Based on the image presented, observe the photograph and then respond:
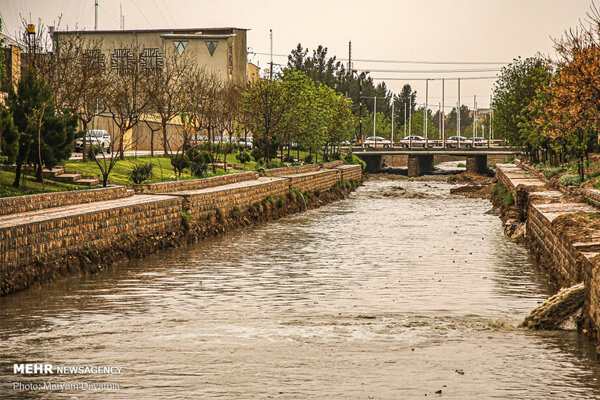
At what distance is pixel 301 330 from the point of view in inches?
567

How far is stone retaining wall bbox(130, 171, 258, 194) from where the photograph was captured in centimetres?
2884

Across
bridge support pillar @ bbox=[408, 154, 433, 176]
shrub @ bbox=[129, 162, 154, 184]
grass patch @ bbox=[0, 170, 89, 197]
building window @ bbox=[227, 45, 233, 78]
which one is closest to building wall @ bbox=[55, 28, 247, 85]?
building window @ bbox=[227, 45, 233, 78]

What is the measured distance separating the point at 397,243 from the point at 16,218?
1423 cm

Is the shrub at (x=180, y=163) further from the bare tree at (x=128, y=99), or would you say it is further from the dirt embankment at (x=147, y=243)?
the dirt embankment at (x=147, y=243)

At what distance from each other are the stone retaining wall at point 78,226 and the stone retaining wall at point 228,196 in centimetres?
168

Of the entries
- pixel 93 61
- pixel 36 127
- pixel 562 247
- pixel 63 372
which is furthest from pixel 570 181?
pixel 63 372

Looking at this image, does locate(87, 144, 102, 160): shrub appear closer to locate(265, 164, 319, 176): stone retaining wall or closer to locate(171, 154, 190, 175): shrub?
locate(171, 154, 190, 175): shrub

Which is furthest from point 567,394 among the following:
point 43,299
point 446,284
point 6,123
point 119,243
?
point 6,123

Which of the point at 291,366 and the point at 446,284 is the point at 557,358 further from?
the point at 446,284

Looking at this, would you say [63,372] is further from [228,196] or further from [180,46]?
[180,46]

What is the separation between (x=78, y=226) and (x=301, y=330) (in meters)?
7.24

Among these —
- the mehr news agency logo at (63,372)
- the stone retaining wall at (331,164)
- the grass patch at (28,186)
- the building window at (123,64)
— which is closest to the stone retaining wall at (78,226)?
the grass patch at (28,186)

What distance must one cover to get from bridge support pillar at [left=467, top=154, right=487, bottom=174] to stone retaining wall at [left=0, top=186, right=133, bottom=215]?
69563 mm

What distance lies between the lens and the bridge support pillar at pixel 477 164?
92250mm
